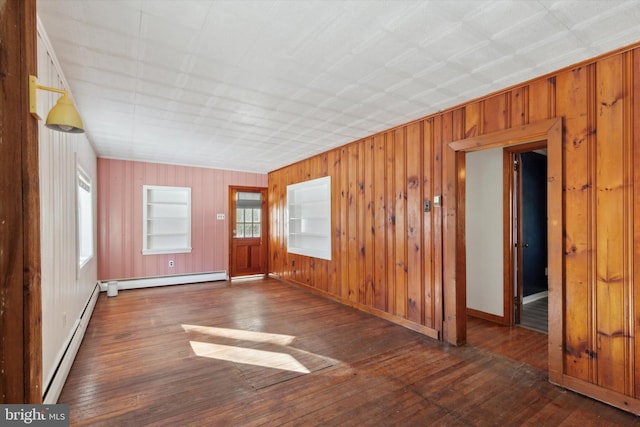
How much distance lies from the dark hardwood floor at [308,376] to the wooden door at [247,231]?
2985 millimetres

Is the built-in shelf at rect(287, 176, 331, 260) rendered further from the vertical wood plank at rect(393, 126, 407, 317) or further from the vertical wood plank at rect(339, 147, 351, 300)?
the vertical wood plank at rect(393, 126, 407, 317)

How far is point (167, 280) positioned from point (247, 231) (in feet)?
6.68

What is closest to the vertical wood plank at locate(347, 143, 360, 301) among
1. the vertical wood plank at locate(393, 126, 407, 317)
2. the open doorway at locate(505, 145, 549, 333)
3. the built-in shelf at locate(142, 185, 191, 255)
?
the vertical wood plank at locate(393, 126, 407, 317)

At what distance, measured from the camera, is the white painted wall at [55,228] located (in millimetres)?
2014

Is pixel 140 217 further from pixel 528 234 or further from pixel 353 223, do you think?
pixel 528 234

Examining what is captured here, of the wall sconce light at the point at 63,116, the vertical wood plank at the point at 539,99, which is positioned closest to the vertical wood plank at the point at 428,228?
the vertical wood plank at the point at 539,99

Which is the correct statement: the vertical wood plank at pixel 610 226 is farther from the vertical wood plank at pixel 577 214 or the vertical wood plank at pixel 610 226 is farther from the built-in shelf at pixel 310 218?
the built-in shelf at pixel 310 218

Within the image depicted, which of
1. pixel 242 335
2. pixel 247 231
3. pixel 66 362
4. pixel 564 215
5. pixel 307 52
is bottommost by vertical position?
pixel 242 335

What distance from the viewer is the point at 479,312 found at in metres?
4.16

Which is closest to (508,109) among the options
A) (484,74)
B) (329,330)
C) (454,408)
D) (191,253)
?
(484,74)

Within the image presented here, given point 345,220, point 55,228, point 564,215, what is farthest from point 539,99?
point 55,228

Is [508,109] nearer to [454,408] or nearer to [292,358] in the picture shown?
[454,408]

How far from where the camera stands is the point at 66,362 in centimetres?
258

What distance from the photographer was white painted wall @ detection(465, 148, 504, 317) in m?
3.99
